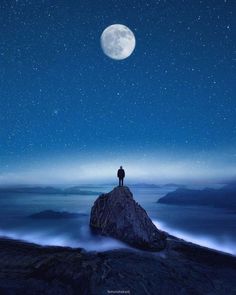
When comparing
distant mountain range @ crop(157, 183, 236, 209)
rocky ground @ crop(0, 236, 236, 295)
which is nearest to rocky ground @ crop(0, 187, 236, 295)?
rocky ground @ crop(0, 236, 236, 295)

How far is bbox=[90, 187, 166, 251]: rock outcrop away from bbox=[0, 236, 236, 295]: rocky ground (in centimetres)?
203

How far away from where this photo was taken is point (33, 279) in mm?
11781

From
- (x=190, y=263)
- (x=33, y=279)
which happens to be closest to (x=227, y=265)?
(x=190, y=263)

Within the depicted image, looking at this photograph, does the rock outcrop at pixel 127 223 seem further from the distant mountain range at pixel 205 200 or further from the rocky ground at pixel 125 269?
the distant mountain range at pixel 205 200

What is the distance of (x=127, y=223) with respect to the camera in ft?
A: 67.4

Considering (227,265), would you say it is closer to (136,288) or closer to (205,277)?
(205,277)

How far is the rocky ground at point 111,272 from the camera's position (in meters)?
11.3

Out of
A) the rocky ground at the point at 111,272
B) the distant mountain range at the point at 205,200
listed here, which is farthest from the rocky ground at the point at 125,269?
the distant mountain range at the point at 205,200

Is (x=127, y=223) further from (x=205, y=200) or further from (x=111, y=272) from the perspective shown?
(x=205, y=200)

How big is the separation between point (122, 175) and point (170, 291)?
43.6 feet

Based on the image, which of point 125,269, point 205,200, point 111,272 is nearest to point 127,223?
point 125,269

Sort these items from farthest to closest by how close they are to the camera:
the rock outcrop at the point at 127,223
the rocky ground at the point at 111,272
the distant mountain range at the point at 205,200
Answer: the distant mountain range at the point at 205,200 → the rock outcrop at the point at 127,223 → the rocky ground at the point at 111,272

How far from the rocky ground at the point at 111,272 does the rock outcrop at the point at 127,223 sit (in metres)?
2.03

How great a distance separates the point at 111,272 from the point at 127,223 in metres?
7.89
